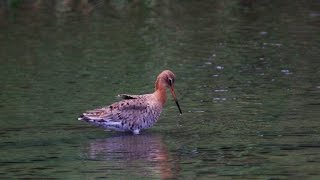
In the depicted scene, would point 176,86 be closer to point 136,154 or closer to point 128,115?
point 128,115

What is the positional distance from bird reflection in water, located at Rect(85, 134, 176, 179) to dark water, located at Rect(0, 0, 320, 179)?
0.08 ft

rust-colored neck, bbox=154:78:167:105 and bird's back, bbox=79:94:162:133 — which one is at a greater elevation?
rust-colored neck, bbox=154:78:167:105

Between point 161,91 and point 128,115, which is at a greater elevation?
point 161,91

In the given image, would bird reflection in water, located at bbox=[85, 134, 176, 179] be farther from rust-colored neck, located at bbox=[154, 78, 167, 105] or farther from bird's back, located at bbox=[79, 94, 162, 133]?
rust-colored neck, located at bbox=[154, 78, 167, 105]

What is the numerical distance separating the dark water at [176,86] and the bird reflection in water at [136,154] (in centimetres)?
3

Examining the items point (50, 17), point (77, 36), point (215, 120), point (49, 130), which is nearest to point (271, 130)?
point (215, 120)

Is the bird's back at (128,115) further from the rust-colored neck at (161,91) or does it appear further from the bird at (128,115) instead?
the rust-colored neck at (161,91)

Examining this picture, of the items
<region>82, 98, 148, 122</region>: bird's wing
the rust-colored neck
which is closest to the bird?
<region>82, 98, 148, 122</region>: bird's wing

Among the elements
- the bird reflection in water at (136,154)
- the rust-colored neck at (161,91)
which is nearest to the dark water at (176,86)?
the bird reflection in water at (136,154)

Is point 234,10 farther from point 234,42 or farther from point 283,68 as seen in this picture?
point 283,68

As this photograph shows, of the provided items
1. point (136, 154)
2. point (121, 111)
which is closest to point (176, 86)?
point (121, 111)

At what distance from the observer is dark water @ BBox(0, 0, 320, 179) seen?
1369 centimetres

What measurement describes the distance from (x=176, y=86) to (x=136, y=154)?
5.11 metres

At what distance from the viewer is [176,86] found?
63.3 feet
